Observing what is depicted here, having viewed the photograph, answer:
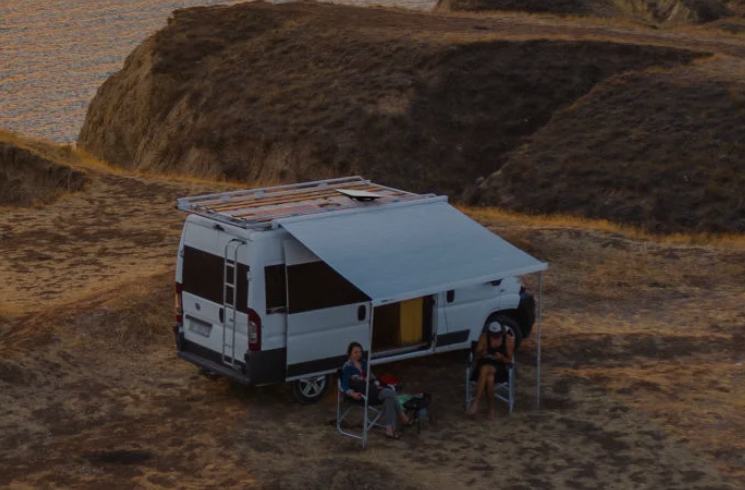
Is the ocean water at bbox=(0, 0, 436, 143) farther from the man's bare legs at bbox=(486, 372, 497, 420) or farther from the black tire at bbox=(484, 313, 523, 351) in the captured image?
the man's bare legs at bbox=(486, 372, 497, 420)

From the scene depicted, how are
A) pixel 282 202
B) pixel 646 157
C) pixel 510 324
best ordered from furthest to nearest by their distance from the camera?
pixel 646 157 < pixel 510 324 < pixel 282 202

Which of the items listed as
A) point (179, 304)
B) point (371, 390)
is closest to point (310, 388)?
point (371, 390)

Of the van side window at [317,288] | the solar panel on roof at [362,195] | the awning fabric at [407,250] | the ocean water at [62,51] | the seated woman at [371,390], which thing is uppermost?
the solar panel on roof at [362,195]

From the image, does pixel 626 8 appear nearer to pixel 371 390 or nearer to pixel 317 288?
pixel 317 288

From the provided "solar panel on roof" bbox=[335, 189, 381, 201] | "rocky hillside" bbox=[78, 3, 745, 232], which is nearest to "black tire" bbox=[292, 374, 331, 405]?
"solar panel on roof" bbox=[335, 189, 381, 201]

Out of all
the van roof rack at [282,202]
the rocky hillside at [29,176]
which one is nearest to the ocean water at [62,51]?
the rocky hillside at [29,176]

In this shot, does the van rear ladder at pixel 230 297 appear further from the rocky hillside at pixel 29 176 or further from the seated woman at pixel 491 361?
the rocky hillside at pixel 29 176

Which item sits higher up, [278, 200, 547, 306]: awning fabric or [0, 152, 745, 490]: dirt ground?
[278, 200, 547, 306]: awning fabric
